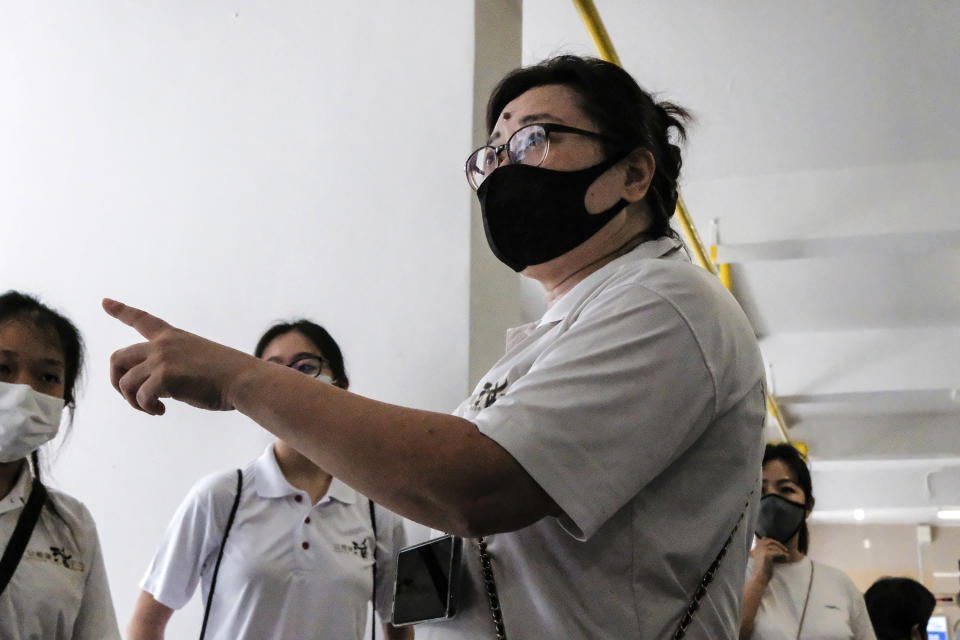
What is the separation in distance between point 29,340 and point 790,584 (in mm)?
2629

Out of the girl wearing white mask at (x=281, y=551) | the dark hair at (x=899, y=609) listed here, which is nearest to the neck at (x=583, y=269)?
the girl wearing white mask at (x=281, y=551)

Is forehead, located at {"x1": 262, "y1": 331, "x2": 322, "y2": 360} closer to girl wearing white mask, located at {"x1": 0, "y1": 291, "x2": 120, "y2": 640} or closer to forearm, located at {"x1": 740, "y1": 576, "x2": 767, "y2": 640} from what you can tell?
girl wearing white mask, located at {"x1": 0, "y1": 291, "x2": 120, "y2": 640}

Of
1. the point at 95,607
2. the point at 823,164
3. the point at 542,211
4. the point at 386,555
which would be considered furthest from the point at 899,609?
the point at 542,211


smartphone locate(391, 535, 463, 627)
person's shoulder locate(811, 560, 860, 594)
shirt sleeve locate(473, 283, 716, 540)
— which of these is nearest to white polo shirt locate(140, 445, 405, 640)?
smartphone locate(391, 535, 463, 627)

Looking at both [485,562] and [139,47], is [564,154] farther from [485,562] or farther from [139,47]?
[139,47]

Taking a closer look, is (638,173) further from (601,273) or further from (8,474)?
(8,474)

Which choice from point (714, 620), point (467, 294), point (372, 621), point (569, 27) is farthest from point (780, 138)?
point (714, 620)

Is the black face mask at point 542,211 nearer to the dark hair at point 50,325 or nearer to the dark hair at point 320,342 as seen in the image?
the dark hair at point 320,342

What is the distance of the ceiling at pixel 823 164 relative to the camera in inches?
186

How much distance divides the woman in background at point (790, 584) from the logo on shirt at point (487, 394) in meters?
2.34

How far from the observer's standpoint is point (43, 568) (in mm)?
2254

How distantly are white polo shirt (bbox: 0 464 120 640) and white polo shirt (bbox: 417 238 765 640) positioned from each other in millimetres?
1327

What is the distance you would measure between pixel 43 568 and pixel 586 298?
158 cm

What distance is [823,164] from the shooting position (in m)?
6.14
